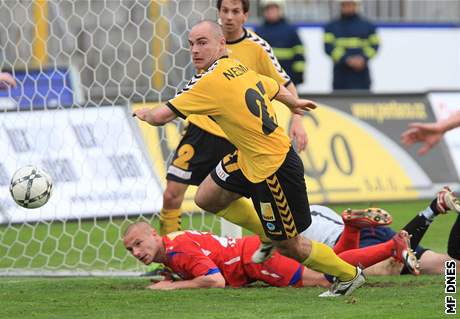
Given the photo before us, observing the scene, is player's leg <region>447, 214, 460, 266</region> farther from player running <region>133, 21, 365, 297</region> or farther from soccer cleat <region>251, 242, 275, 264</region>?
soccer cleat <region>251, 242, 275, 264</region>

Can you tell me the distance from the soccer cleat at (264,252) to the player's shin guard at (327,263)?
15.8 inches

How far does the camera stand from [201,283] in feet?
26.7

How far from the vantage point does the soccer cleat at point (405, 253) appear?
8.33 meters

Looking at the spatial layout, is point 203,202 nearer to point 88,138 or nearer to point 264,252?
point 264,252

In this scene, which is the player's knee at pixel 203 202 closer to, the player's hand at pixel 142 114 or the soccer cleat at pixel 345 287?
the player's hand at pixel 142 114

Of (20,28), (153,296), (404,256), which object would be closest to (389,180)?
(20,28)

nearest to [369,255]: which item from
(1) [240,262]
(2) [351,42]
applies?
(1) [240,262]

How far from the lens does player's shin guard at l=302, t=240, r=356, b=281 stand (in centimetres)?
770

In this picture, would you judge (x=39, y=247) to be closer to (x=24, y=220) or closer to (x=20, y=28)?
(x=24, y=220)

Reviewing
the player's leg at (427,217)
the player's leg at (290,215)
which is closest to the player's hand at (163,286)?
the player's leg at (290,215)

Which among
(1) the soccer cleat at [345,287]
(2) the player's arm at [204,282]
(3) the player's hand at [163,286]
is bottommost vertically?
(3) the player's hand at [163,286]

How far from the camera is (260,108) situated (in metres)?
7.56

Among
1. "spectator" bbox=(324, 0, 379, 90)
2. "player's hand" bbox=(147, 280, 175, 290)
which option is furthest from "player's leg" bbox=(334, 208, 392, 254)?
"spectator" bbox=(324, 0, 379, 90)

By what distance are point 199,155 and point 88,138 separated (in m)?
2.98
